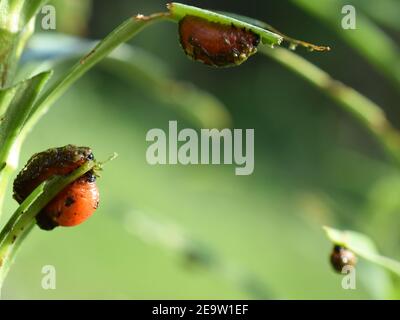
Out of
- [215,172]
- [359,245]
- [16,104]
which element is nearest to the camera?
[16,104]

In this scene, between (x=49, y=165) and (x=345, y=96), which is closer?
(x=49, y=165)

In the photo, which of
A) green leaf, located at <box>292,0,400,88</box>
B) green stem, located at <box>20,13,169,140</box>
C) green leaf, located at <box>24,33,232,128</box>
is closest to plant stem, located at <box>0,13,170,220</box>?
green stem, located at <box>20,13,169,140</box>

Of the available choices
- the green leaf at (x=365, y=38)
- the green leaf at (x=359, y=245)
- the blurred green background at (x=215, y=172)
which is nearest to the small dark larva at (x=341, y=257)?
the green leaf at (x=359, y=245)

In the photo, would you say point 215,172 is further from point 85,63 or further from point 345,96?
point 85,63

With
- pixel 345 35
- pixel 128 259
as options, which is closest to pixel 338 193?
pixel 345 35

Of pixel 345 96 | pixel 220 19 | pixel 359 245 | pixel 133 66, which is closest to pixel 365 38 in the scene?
pixel 345 96
